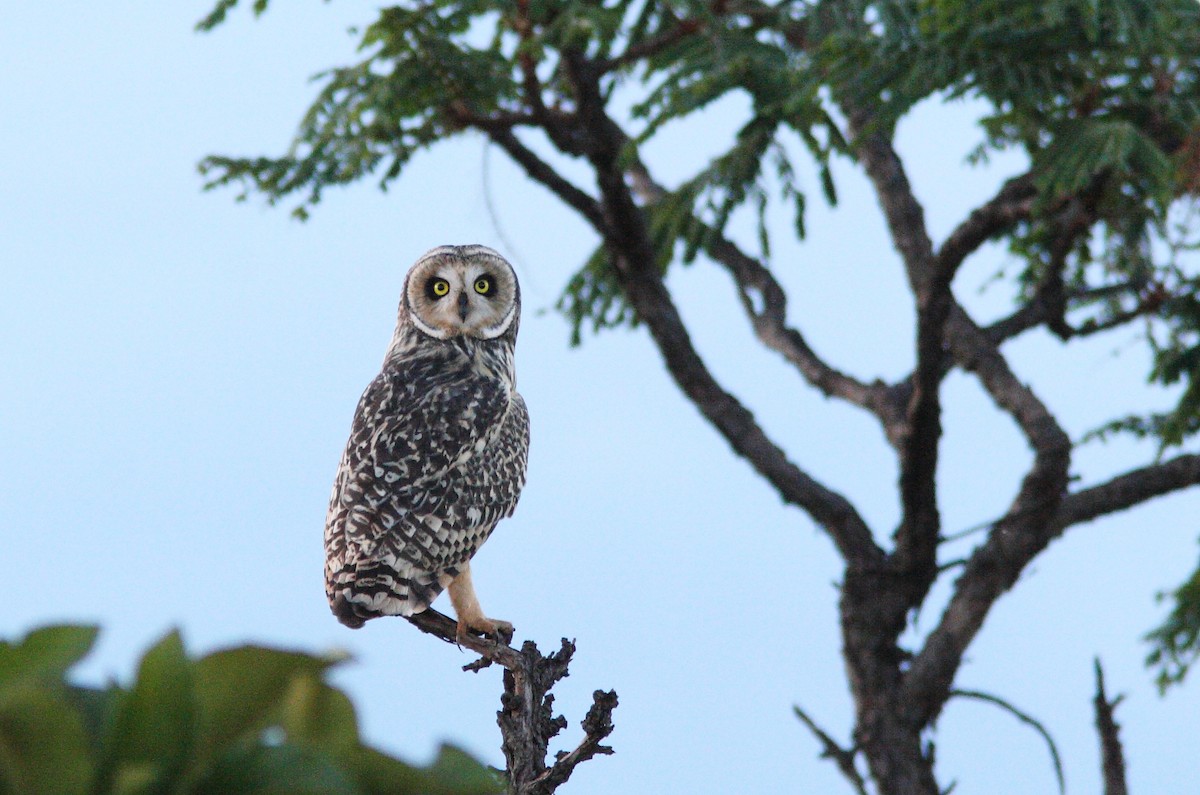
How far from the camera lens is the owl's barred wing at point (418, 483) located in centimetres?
373

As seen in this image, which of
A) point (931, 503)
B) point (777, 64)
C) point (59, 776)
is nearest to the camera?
point (59, 776)

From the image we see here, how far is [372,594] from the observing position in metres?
3.69

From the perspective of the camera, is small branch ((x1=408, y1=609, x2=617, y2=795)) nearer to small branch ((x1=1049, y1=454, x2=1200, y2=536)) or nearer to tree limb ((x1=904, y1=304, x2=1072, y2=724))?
tree limb ((x1=904, y1=304, x2=1072, y2=724))

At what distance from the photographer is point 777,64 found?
289 inches

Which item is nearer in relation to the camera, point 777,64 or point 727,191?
point 777,64

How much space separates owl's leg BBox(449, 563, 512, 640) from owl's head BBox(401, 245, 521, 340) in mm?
928

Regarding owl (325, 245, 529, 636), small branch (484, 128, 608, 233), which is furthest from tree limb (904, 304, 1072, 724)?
owl (325, 245, 529, 636)

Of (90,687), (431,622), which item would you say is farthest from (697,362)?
(90,687)

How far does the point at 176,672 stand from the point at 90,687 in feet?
0.31

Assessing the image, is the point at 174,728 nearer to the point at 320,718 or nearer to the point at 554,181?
the point at 320,718

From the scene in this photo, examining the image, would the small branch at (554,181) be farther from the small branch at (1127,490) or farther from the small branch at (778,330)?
the small branch at (1127,490)

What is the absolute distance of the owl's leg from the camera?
4027 millimetres

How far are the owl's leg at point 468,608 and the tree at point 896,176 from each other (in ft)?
11.4

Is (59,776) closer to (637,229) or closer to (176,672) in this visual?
(176,672)
